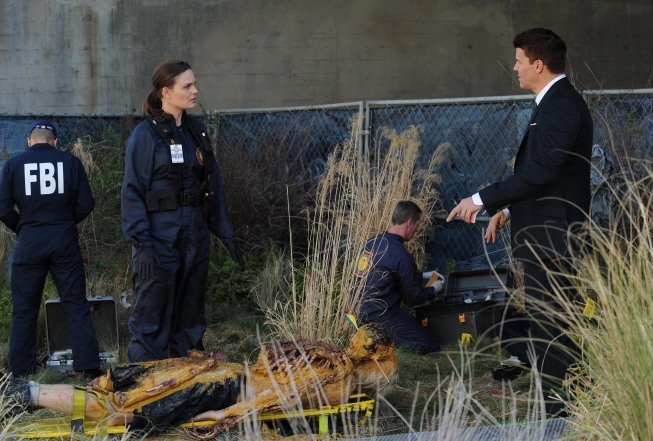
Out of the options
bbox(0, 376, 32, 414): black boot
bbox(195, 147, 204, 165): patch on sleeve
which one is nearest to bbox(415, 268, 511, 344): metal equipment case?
bbox(195, 147, 204, 165): patch on sleeve

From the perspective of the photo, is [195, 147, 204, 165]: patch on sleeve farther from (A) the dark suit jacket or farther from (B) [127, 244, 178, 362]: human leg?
(A) the dark suit jacket

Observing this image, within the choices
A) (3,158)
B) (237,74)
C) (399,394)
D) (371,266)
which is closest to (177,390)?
(399,394)

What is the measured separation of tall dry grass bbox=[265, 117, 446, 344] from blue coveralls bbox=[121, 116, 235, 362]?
55 cm

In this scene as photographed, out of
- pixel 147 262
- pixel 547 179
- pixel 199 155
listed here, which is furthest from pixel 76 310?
pixel 547 179

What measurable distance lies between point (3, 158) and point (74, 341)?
145 inches

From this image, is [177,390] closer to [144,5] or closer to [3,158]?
[3,158]

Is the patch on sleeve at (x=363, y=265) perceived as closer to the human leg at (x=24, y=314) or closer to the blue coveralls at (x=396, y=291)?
the blue coveralls at (x=396, y=291)

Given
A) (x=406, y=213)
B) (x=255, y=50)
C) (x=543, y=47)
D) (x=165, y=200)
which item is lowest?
(x=406, y=213)

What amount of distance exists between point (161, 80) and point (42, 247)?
1.56 m

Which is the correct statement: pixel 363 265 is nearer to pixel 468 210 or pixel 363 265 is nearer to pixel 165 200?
pixel 165 200

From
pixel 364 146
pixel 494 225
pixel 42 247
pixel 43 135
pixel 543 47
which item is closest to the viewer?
pixel 543 47

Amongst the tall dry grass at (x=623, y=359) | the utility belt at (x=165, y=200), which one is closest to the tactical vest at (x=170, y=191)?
the utility belt at (x=165, y=200)

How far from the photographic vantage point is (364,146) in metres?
9.70

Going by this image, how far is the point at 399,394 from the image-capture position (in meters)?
5.75
